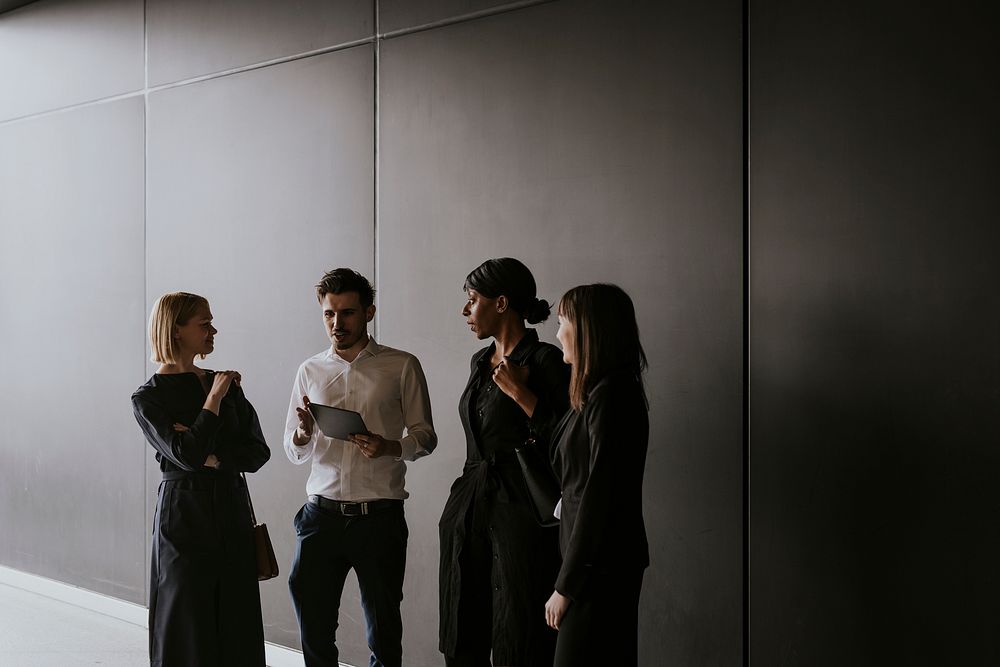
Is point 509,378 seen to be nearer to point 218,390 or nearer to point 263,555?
point 218,390

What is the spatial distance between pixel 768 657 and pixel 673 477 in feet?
2.36

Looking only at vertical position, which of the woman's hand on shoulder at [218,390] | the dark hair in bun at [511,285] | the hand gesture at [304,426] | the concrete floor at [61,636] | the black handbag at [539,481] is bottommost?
the concrete floor at [61,636]

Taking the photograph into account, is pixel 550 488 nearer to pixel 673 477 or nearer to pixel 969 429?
pixel 673 477

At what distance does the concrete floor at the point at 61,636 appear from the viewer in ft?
16.5

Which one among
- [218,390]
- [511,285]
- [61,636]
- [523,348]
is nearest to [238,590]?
[218,390]

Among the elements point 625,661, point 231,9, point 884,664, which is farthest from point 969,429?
point 231,9

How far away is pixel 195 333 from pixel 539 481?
1527 millimetres

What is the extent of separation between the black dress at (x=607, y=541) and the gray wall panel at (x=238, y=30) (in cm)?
279

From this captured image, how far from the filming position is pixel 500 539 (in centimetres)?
323

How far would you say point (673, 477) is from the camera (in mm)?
3719

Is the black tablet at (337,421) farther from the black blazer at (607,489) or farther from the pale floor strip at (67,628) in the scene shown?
the pale floor strip at (67,628)

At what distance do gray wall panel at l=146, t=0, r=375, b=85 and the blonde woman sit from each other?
1866 mm

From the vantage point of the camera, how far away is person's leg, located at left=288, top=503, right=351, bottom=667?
367 centimetres

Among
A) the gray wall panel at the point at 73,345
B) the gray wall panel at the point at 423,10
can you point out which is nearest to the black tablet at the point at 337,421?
the gray wall panel at the point at 423,10
